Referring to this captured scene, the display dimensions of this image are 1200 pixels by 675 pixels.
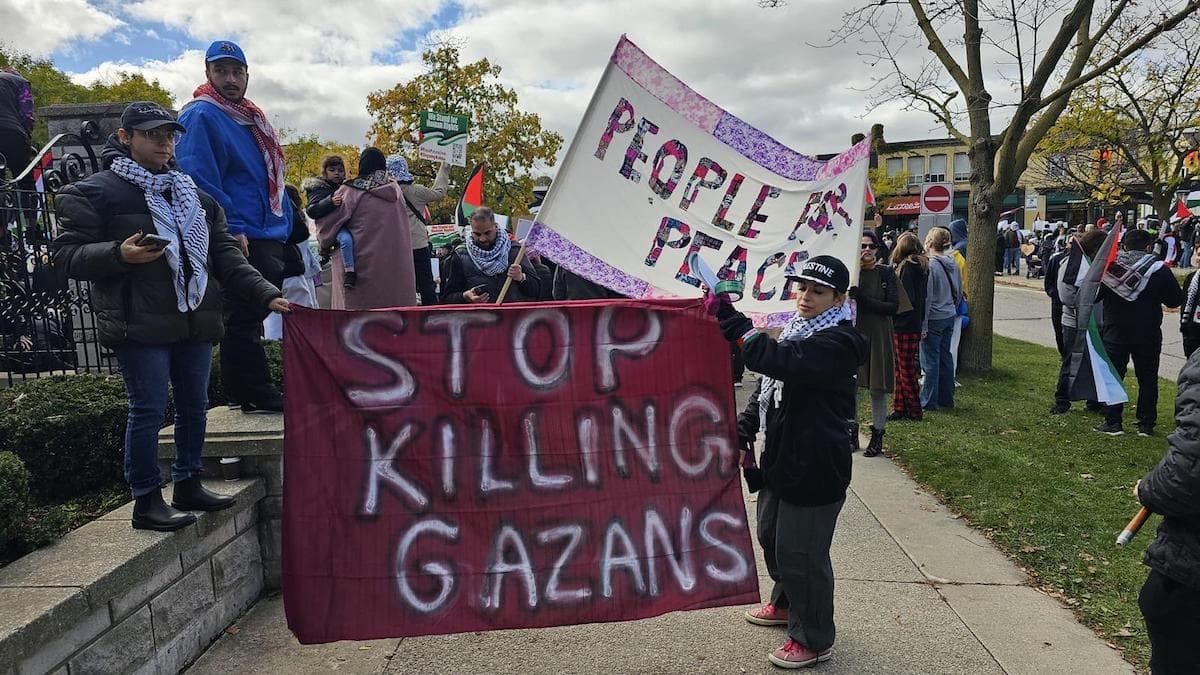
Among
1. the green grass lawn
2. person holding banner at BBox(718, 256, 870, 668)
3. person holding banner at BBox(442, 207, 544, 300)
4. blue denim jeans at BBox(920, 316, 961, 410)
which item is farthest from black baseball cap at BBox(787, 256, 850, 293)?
blue denim jeans at BBox(920, 316, 961, 410)

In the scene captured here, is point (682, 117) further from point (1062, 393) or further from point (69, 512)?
point (1062, 393)

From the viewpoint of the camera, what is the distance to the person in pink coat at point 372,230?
5117 mm

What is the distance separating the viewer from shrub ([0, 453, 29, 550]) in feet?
9.32

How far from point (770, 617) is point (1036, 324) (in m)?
15.8

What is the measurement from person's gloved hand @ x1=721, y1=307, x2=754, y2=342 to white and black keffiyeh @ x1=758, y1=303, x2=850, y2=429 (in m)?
0.24

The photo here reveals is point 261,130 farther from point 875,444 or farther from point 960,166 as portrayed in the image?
point 960,166

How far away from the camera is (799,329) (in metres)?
3.29

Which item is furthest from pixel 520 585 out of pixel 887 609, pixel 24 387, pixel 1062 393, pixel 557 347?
pixel 1062 393

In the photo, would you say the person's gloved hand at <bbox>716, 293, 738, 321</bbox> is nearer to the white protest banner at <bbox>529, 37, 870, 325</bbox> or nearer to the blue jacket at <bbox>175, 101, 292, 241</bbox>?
the white protest banner at <bbox>529, 37, 870, 325</bbox>

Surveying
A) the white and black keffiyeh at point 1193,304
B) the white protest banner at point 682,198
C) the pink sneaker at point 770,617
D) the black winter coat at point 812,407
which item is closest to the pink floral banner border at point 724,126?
the white protest banner at point 682,198

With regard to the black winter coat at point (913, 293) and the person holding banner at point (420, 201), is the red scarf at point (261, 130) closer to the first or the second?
the person holding banner at point (420, 201)

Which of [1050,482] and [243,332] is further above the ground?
[243,332]

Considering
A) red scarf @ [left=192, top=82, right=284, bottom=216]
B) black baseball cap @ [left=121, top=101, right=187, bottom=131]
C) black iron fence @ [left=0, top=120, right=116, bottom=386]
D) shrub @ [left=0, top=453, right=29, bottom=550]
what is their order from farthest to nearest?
black iron fence @ [left=0, top=120, right=116, bottom=386], red scarf @ [left=192, top=82, right=284, bottom=216], black baseball cap @ [left=121, top=101, right=187, bottom=131], shrub @ [left=0, top=453, right=29, bottom=550]

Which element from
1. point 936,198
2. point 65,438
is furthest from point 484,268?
point 936,198
